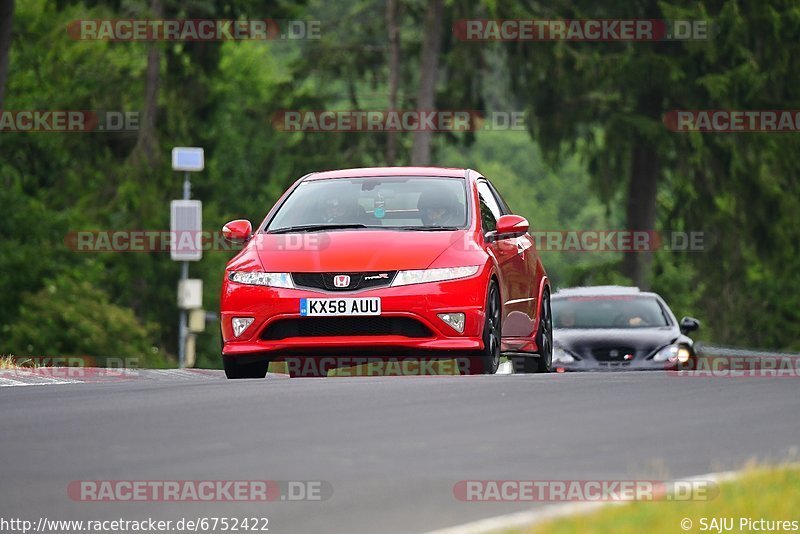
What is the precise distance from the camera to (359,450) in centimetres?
966

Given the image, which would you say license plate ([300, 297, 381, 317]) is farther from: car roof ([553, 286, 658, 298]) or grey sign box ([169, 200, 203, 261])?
grey sign box ([169, 200, 203, 261])

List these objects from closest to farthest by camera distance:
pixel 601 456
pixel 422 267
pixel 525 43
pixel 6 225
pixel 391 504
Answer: pixel 391 504 < pixel 601 456 < pixel 422 267 < pixel 525 43 < pixel 6 225

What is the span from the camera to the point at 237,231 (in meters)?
15.7

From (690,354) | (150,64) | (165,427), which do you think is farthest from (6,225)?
(165,427)

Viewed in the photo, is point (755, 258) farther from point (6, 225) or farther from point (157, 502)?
point (157, 502)

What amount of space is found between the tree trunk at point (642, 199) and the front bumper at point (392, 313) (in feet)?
93.4

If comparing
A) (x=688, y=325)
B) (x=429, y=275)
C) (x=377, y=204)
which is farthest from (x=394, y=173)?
(x=688, y=325)

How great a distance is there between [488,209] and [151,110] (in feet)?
107

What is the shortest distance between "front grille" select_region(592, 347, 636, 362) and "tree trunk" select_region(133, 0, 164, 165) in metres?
26.8

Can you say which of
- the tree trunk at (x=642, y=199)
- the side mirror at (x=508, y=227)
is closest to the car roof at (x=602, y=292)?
the side mirror at (x=508, y=227)

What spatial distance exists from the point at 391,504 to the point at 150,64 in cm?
4240

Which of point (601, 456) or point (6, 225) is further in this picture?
point (6, 225)

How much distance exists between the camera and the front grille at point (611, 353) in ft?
72.9

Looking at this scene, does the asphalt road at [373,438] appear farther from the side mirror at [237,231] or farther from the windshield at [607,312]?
the windshield at [607,312]
